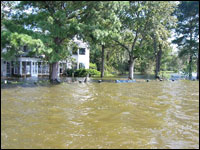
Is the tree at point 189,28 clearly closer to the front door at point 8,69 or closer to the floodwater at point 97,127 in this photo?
the front door at point 8,69

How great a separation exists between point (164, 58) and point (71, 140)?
66.3m

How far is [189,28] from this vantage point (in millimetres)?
37469

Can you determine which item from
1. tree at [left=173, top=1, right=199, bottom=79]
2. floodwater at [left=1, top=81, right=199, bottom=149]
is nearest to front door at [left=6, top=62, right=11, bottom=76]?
floodwater at [left=1, top=81, right=199, bottom=149]

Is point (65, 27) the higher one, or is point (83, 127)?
point (65, 27)

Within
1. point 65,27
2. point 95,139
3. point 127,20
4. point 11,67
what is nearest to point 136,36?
point 127,20

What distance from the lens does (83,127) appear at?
6.82 m

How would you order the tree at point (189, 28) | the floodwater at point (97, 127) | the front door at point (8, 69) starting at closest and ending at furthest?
the floodwater at point (97, 127) → the front door at point (8, 69) → the tree at point (189, 28)

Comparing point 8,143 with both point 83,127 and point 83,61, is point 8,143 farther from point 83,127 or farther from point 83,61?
point 83,61

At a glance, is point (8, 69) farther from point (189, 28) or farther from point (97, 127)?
point (189, 28)

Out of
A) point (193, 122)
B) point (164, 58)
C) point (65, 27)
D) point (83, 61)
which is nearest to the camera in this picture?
point (193, 122)

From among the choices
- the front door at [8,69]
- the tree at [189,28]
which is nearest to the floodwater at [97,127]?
the front door at [8,69]

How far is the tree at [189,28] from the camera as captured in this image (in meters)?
36.1

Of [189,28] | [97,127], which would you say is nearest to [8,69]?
[97,127]

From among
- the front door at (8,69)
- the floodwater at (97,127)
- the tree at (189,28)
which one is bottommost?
the floodwater at (97,127)
